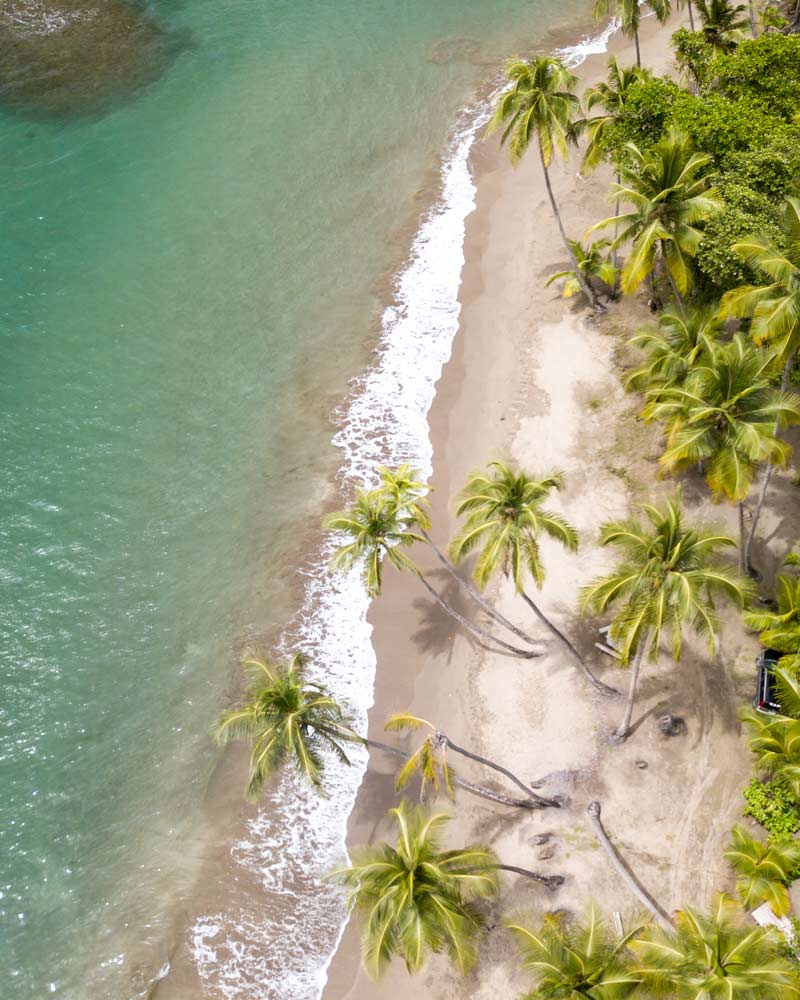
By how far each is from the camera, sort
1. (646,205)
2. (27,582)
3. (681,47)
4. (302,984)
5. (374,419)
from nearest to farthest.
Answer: (302,984) < (646,205) < (27,582) < (374,419) < (681,47)

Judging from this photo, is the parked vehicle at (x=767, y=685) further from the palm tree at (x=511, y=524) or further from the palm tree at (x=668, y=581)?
the palm tree at (x=511, y=524)

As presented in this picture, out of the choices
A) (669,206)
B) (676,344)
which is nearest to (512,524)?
(676,344)

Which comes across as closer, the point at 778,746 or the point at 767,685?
the point at 778,746

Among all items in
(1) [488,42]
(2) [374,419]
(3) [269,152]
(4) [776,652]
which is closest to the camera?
(4) [776,652]

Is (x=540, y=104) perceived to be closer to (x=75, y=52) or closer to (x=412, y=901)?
(x=412, y=901)

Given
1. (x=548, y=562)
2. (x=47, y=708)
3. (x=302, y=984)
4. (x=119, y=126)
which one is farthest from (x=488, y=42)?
(x=302, y=984)

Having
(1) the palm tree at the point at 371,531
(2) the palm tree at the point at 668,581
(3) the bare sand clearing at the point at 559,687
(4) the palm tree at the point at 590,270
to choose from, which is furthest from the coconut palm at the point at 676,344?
(1) the palm tree at the point at 371,531

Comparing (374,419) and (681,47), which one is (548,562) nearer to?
(374,419)
